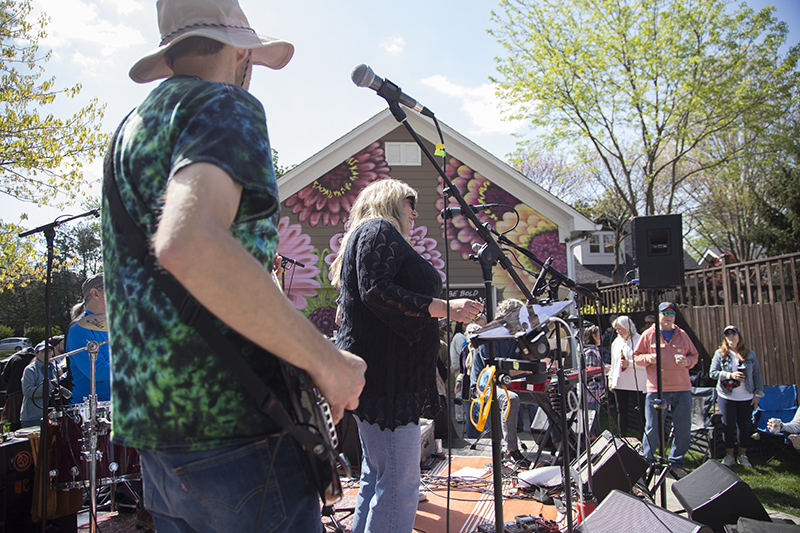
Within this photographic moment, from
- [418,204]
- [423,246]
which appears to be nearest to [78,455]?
[423,246]

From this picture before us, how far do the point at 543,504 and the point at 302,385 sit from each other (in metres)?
4.27

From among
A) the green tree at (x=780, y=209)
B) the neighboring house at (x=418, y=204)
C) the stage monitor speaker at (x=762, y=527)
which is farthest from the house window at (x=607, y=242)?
the stage monitor speaker at (x=762, y=527)

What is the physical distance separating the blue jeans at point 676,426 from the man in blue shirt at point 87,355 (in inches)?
224

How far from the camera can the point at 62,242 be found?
43.1 metres

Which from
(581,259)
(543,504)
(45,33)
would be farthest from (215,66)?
(581,259)

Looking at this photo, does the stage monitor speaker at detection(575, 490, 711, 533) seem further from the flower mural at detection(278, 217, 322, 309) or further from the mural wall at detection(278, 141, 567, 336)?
the flower mural at detection(278, 217, 322, 309)

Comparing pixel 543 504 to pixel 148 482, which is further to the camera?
pixel 543 504

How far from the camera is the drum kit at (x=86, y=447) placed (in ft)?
12.4

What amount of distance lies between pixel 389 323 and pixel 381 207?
66 cm

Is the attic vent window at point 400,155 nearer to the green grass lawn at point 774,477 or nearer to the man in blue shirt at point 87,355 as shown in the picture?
the green grass lawn at point 774,477

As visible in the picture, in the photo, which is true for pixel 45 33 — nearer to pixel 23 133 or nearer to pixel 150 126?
pixel 23 133

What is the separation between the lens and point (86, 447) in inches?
149

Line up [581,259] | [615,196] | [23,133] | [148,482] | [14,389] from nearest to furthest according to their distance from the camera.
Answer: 1. [148,482]
2. [14,389]
3. [23,133]
4. [615,196]
5. [581,259]

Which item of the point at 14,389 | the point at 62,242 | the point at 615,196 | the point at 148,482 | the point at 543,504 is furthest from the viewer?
the point at 62,242
